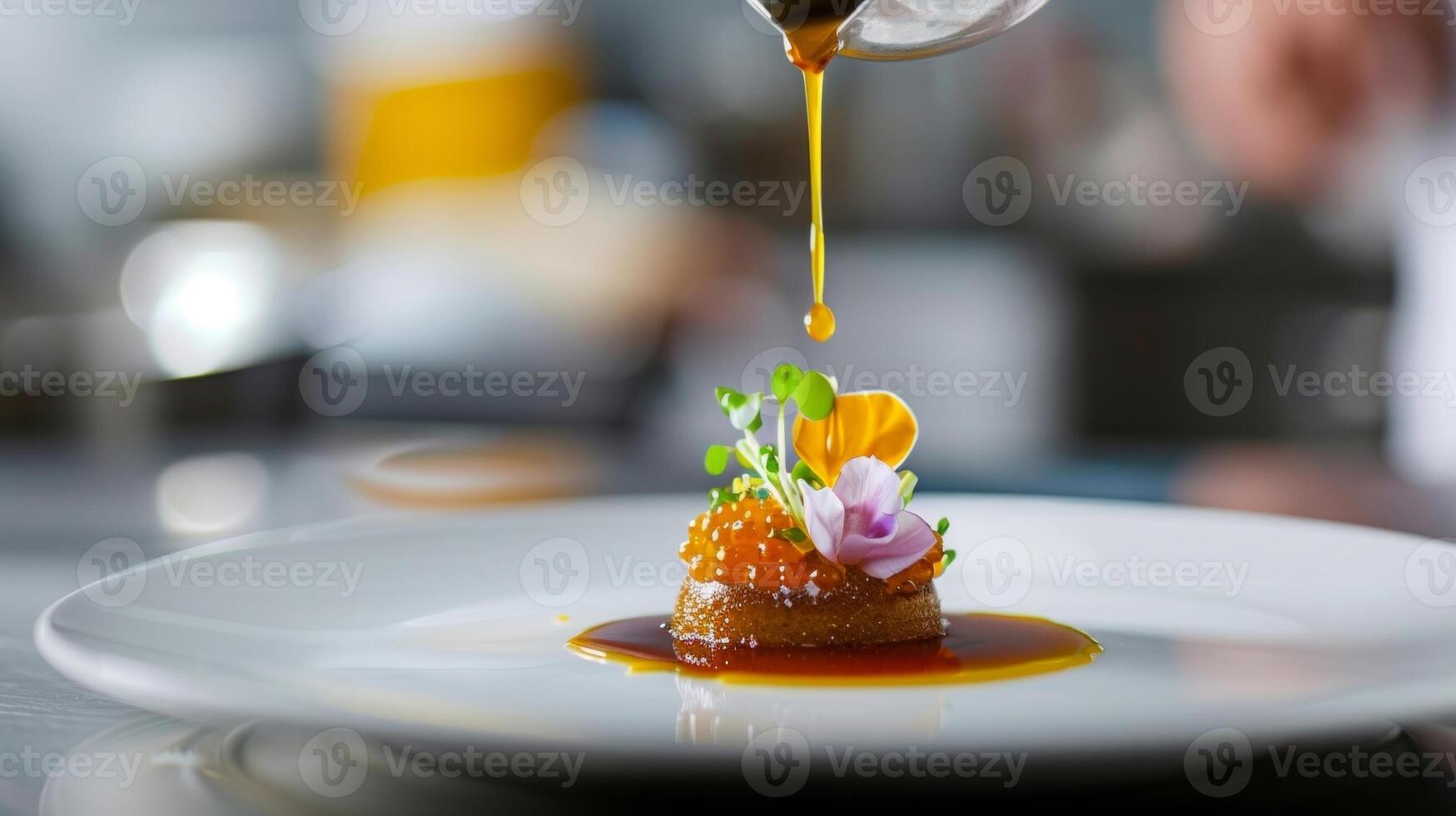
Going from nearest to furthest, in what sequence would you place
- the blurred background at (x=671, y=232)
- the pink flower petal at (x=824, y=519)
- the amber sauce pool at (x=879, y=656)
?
1. the amber sauce pool at (x=879, y=656)
2. the pink flower petal at (x=824, y=519)
3. the blurred background at (x=671, y=232)

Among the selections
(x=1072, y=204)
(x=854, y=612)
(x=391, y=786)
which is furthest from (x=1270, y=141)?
A: (x=391, y=786)

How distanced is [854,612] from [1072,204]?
2.82 m

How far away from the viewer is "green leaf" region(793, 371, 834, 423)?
1.09m

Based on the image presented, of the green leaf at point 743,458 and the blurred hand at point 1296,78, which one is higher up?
the blurred hand at point 1296,78

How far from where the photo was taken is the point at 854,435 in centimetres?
113

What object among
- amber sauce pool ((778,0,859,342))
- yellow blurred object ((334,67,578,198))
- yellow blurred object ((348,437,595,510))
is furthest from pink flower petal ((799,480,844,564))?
yellow blurred object ((334,67,578,198))

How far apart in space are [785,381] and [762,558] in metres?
0.15

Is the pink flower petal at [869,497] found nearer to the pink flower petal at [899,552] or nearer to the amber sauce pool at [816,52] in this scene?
the pink flower petal at [899,552]

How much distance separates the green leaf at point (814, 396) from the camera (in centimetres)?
109

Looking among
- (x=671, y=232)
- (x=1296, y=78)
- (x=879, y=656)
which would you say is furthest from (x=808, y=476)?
(x=671, y=232)

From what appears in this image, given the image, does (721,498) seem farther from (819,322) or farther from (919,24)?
(919,24)

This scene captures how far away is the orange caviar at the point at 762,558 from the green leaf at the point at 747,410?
0.06 meters

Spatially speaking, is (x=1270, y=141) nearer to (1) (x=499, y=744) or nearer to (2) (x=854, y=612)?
(2) (x=854, y=612)

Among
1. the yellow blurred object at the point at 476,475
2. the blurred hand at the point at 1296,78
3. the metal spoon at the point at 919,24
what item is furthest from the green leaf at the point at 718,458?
the blurred hand at the point at 1296,78
